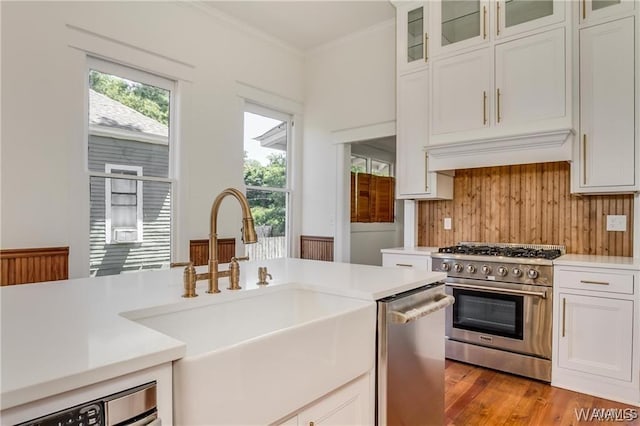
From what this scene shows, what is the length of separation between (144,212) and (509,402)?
312 cm

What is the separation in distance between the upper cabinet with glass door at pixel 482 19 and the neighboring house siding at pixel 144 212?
8.86 feet

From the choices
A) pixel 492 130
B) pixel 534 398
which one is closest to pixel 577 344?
pixel 534 398

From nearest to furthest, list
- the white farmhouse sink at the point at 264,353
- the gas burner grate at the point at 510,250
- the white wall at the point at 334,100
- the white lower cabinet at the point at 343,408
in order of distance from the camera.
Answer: the white farmhouse sink at the point at 264,353 < the white lower cabinet at the point at 343,408 < the gas burner grate at the point at 510,250 < the white wall at the point at 334,100

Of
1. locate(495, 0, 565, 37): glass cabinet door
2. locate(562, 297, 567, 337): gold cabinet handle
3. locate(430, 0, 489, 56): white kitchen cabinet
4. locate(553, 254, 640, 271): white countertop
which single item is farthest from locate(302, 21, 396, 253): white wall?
locate(562, 297, 567, 337): gold cabinet handle

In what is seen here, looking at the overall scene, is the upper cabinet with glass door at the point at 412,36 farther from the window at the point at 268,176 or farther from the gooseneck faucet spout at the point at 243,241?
the gooseneck faucet spout at the point at 243,241

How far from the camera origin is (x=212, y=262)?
143cm

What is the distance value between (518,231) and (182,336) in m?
3.08

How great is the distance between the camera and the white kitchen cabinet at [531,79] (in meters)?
2.79

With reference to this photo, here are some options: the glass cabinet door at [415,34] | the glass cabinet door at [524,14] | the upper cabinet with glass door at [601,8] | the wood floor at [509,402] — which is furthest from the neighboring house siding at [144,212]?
the upper cabinet with glass door at [601,8]

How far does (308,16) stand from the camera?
3879 mm

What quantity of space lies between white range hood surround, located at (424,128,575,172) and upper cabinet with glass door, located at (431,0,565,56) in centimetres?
82

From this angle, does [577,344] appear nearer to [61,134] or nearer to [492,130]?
[492,130]

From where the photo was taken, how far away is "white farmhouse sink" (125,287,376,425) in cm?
83

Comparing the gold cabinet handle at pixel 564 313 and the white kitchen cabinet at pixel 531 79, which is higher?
the white kitchen cabinet at pixel 531 79
